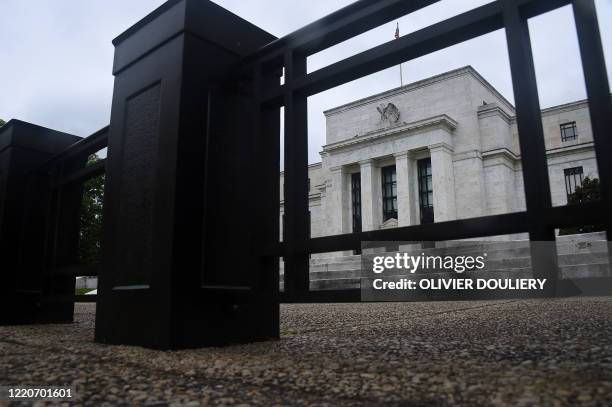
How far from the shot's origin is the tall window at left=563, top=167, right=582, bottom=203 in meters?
29.9

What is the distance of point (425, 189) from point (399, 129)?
4.67 meters

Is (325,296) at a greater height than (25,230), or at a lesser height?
lesser

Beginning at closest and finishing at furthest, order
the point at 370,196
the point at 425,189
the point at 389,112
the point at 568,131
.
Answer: the point at 568,131
the point at 389,112
the point at 425,189
the point at 370,196

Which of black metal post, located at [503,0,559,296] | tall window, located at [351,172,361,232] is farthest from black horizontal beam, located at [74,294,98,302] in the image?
tall window, located at [351,172,361,232]

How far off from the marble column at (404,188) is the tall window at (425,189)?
1046 millimetres

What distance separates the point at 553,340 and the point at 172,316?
240 centimetres

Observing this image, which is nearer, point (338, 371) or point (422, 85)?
point (338, 371)

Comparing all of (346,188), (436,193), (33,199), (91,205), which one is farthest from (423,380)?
(346,188)

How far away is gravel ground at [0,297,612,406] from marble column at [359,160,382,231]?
99.6 feet

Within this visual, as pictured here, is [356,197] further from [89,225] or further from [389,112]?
[89,225]

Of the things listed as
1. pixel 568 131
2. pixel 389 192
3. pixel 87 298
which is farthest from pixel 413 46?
pixel 568 131

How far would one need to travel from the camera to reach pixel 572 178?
30.1 metres

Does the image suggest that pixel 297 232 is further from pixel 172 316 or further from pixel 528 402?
pixel 528 402

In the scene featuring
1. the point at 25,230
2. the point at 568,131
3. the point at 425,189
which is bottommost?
the point at 25,230
